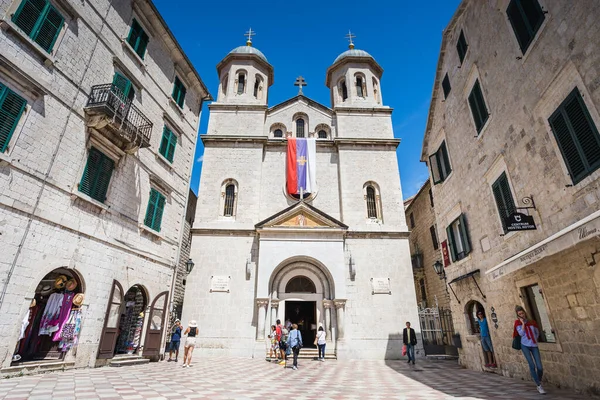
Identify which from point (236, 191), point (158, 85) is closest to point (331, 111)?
point (236, 191)

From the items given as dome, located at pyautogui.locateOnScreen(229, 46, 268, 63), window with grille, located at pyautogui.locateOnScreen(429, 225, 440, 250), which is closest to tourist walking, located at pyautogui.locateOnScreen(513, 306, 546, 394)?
window with grille, located at pyautogui.locateOnScreen(429, 225, 440, 250)

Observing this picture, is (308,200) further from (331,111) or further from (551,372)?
(551,372)

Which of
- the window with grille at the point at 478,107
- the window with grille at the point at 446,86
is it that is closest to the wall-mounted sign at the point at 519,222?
the window with grille at the point at 478,107

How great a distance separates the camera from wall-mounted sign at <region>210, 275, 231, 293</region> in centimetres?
1551

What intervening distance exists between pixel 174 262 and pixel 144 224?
273 cm

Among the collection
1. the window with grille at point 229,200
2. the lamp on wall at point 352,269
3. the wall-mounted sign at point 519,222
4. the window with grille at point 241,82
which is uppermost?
the window with grille at point 241,82

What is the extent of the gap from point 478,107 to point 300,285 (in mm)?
11674

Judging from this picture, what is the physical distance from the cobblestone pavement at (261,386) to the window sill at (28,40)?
8.43 meters

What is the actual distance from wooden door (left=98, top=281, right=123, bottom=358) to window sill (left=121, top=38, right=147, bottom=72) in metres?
8.97

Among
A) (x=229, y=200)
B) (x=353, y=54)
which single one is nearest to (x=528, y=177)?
(x=229, y=200)

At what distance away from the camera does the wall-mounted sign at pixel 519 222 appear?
6.94m

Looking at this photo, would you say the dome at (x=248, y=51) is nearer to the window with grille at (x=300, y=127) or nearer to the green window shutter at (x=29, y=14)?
the window with grille at (x=300, y=127)

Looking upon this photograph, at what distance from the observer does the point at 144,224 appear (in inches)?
483

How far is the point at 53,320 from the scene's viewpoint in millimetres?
8742
